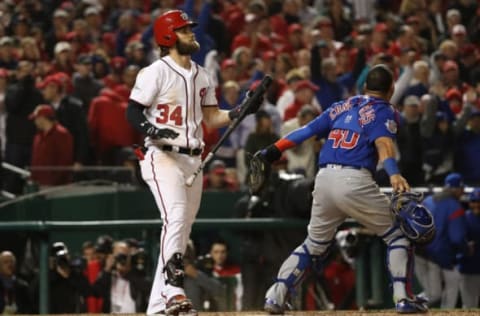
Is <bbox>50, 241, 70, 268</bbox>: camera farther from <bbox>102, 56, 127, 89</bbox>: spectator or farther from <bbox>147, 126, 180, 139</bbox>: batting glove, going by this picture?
<bbox>102, 56, 127, 89</bbox>: spectator

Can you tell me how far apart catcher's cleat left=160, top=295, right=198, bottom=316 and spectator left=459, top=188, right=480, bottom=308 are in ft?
15.3

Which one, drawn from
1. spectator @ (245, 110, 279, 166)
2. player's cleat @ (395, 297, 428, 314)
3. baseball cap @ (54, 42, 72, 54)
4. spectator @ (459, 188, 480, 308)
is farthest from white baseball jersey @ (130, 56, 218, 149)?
baseball cap @ (54, 42, 72, 54)

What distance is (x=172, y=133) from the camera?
29.8 ft

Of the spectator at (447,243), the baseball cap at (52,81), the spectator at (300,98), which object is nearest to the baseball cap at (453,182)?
the spectator at (447,243)

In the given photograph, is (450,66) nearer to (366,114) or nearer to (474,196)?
(474,196)

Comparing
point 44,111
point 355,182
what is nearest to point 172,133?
point 355,182

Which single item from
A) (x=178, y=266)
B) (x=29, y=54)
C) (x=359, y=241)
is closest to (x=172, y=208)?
(x=178, y=266)

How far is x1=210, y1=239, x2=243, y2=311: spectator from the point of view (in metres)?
12.4

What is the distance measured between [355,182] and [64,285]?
3.69 m

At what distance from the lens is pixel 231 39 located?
1886 cm

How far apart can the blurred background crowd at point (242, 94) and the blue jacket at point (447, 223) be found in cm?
3

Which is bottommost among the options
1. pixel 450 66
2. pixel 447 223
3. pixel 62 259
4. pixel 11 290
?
pixel 11 290

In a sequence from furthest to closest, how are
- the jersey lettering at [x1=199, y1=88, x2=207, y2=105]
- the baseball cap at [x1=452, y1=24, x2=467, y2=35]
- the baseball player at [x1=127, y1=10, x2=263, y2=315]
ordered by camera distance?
the baseball cap at [x1=452, y1=24, x2=467, y2=35]
the jersey lettering at [x1=199, y1=88, x2=207, y2=105]
the baseball player at [x1=127, y1=10, x2=263, y2=315]

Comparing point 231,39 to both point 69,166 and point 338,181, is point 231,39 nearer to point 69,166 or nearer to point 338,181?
point 69,166
